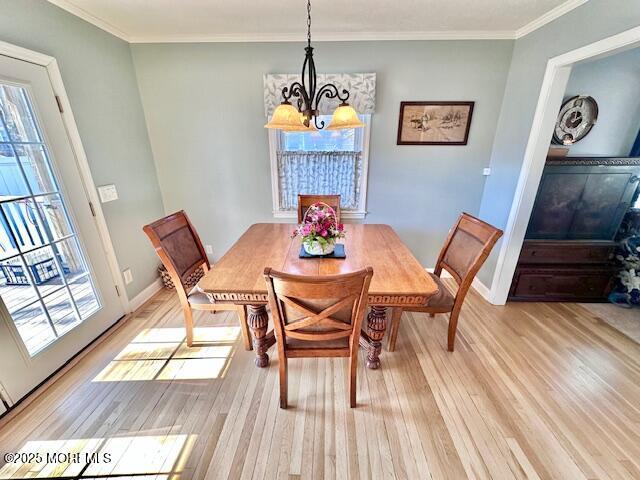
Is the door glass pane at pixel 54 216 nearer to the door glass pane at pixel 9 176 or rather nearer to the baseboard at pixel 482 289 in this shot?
the door glass pane at pixel 9 176

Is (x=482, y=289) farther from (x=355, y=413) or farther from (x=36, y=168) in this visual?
(x=36, y=168)

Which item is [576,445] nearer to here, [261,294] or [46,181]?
[261,294]

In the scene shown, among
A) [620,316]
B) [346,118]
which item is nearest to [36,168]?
[346,118]

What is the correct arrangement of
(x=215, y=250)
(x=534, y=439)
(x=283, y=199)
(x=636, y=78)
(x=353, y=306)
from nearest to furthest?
(x=353, y=306)
(x=534, y=439)
(x=636, y=78)
(x=283, y=199)
(x=215, y=250)

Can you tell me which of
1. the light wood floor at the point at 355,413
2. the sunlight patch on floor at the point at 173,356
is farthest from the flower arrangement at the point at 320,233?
the sunlight patch on floor at the point at 173,356

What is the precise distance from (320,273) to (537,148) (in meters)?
2.06

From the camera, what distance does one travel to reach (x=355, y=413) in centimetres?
141

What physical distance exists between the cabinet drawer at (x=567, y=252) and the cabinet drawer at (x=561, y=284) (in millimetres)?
99

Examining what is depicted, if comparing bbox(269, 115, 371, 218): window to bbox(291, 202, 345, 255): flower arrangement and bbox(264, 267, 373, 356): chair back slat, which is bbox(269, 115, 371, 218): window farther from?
bbox(264, 267, 373, 356): chair back slat

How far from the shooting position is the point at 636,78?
6.77ft

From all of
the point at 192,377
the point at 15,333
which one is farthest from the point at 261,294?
the point at 15,333

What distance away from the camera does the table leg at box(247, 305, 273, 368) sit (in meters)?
1.48

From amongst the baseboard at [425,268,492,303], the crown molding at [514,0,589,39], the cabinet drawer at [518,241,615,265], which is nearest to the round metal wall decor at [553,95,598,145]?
the crown molding at [514,0,589,39]

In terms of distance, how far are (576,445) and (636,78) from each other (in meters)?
2.90
